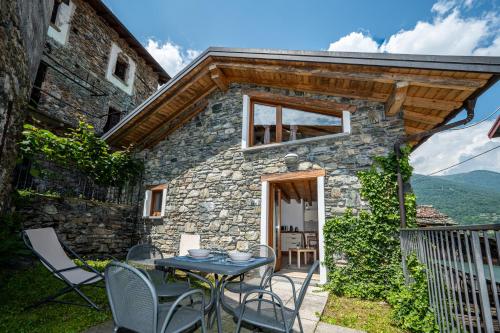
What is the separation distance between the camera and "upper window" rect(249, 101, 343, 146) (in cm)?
558

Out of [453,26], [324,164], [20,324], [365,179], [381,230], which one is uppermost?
[453,26]

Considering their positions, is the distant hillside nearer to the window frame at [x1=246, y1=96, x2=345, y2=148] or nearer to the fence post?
the window frame at [x1=246, y1=96, x2=345, y2=148]

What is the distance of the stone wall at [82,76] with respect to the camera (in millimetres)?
8828

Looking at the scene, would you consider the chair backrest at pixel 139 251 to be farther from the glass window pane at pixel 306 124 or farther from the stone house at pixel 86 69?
the stone house at pixel 86 69

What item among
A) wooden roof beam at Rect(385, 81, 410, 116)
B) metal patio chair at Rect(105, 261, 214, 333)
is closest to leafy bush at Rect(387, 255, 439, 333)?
metal patio chair at Rect(105, 261, 214, 333)

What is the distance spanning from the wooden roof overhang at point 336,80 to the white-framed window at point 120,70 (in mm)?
5700

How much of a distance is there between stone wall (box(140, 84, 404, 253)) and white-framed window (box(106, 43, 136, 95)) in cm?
627

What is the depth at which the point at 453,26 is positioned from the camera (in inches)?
247

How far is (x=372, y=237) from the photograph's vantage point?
4402 mm

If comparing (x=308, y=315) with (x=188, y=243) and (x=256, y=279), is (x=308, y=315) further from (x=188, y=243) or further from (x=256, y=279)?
(x=188, y=243)

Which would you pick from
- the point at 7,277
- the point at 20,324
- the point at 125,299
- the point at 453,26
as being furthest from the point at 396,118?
the point at 7,277

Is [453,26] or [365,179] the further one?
[453,26]

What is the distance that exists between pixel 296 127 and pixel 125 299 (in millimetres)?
5001

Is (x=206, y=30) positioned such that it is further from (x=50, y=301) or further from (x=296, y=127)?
(x=50, y=301)
